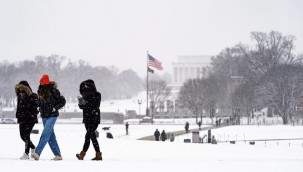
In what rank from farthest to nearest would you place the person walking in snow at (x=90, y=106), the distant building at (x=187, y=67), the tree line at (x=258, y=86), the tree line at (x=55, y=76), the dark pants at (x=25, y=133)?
the distant building at (x=187, y=67), the tree line at (x=55, y=76), the tree line at (x=258, y=86), the dark pants at (x=25, y=133), the person walking in snow at (x=90, y=106)

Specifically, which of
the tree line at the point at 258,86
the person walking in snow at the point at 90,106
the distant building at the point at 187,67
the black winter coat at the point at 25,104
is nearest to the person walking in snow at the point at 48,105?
the black winter coat at the point at 25,104

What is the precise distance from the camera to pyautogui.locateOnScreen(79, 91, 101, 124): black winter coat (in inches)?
456

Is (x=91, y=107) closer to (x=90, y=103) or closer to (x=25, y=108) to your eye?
(x=90, y=103)

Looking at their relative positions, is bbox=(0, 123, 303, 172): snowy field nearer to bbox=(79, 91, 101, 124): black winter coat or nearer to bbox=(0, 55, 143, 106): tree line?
bbox=(79, 91, 101, 124): black winter coat

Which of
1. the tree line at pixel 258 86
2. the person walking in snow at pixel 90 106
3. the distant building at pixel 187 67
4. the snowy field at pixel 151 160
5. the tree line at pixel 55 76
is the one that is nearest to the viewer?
the snowy field at pixel 151 160

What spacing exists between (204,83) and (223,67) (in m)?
19.1

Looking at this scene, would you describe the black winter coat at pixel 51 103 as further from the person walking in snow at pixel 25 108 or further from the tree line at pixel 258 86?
the tree line at pixel 258 86

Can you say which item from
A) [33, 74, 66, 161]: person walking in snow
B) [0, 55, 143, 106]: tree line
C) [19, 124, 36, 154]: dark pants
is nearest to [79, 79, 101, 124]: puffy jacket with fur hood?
[33, 74, 66, 161]: person walking in snow

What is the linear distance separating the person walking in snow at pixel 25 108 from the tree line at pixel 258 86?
183 feet

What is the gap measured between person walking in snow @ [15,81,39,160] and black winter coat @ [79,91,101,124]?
1.06 m

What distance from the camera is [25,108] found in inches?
464

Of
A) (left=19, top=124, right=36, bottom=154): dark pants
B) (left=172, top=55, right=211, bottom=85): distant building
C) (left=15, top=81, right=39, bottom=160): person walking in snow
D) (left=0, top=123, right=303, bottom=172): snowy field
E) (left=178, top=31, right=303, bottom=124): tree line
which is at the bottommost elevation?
(left=0, top=123, right=303, bottom=172): snowy field

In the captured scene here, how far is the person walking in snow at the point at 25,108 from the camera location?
11.7m

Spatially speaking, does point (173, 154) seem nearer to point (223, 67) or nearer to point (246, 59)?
point (246, 59)
